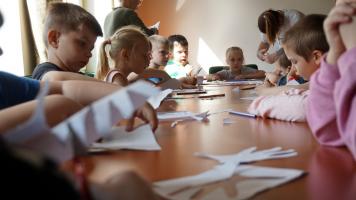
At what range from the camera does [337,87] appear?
1.73 ft

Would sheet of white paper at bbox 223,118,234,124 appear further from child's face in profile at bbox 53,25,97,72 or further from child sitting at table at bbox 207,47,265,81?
child sitting at table at bbox 207,47,265,81

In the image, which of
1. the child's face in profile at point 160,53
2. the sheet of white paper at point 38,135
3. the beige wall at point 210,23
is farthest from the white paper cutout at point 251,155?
the beige wall at point 210,23

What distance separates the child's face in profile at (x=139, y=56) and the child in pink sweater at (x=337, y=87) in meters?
1.25

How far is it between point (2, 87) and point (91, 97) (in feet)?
0.53

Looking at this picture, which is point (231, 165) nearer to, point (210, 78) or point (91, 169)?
point (91, 169)

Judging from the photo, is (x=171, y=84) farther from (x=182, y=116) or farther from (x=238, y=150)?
(x=238, y=150)

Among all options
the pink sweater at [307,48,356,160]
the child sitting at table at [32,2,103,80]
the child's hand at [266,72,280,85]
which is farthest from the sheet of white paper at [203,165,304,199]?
the child's hand at [266,72,280,85]

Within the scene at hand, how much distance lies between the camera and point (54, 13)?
1384 millimetres

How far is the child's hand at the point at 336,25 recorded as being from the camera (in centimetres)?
54

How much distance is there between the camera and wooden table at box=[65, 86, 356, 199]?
38 centimetres

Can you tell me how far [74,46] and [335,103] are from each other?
1009 mm

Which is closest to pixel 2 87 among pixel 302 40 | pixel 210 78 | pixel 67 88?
pixel 67 88

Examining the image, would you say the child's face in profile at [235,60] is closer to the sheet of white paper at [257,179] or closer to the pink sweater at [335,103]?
the pink sweater at [335,103]

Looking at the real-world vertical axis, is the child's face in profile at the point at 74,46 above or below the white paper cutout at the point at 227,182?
above
